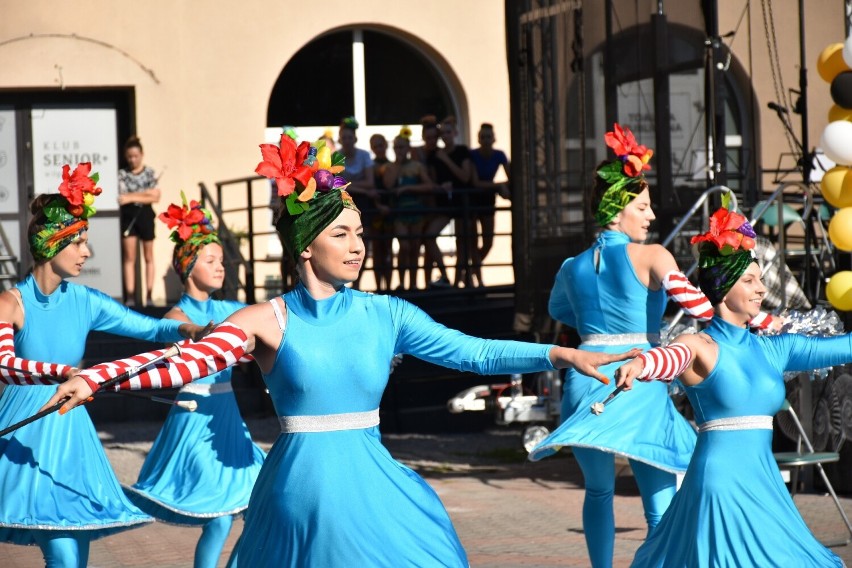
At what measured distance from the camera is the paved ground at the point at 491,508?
328 inches

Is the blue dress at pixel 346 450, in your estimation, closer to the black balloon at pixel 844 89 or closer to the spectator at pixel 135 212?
the black balloon at pixel 844 89

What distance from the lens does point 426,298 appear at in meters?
14.9

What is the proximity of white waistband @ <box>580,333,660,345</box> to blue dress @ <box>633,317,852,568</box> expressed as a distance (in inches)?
59.5

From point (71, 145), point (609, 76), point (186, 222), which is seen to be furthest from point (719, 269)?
point (71, 145)

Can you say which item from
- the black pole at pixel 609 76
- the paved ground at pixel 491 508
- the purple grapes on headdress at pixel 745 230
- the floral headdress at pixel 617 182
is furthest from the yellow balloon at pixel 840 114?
the purple grapes on headdress at pixel 745 230

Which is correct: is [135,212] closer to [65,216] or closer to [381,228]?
[381,228]

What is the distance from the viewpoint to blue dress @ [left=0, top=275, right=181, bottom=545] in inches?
240

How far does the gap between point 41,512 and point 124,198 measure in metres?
9.47

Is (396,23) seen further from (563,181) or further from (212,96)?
(563,181)

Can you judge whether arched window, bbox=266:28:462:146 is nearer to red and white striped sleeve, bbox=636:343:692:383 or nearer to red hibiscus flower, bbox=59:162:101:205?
red hibiscus flower, bbox=59:162:101:205

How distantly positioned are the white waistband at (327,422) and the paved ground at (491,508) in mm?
3431

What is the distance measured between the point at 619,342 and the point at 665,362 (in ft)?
6.66

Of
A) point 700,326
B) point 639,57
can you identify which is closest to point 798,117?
point 639,57

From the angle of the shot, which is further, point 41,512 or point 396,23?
point 396,23
